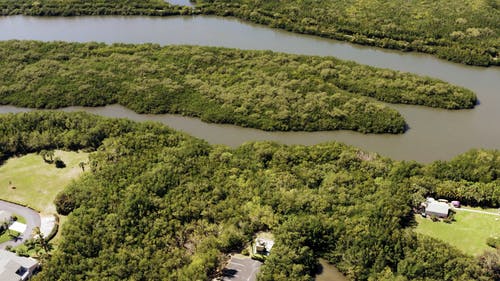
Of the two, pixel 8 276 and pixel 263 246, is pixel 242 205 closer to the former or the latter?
pixel 263 246

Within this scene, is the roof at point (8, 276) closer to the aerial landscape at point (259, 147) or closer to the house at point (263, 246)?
the aerial landscape at point (259, 147)

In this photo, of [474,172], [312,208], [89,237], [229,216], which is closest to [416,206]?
[474,172]

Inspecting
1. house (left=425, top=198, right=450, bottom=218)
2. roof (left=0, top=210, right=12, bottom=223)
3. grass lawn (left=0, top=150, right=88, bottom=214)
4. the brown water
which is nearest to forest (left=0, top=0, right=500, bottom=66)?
house (left=425, top=198, right=450, bottom=218)

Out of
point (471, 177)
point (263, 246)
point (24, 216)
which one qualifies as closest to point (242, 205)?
point (263, 246)

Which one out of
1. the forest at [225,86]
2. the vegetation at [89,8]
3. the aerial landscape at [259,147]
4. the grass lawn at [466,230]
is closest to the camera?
the aerial landscape at [259,147]

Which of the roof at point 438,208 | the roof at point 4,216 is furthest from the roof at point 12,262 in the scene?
the roof at point 438,208

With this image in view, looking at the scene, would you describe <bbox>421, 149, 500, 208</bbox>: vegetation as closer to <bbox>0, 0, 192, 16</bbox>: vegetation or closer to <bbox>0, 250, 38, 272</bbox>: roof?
<bbox>0, 250, 38, 272</bbox>: roof
